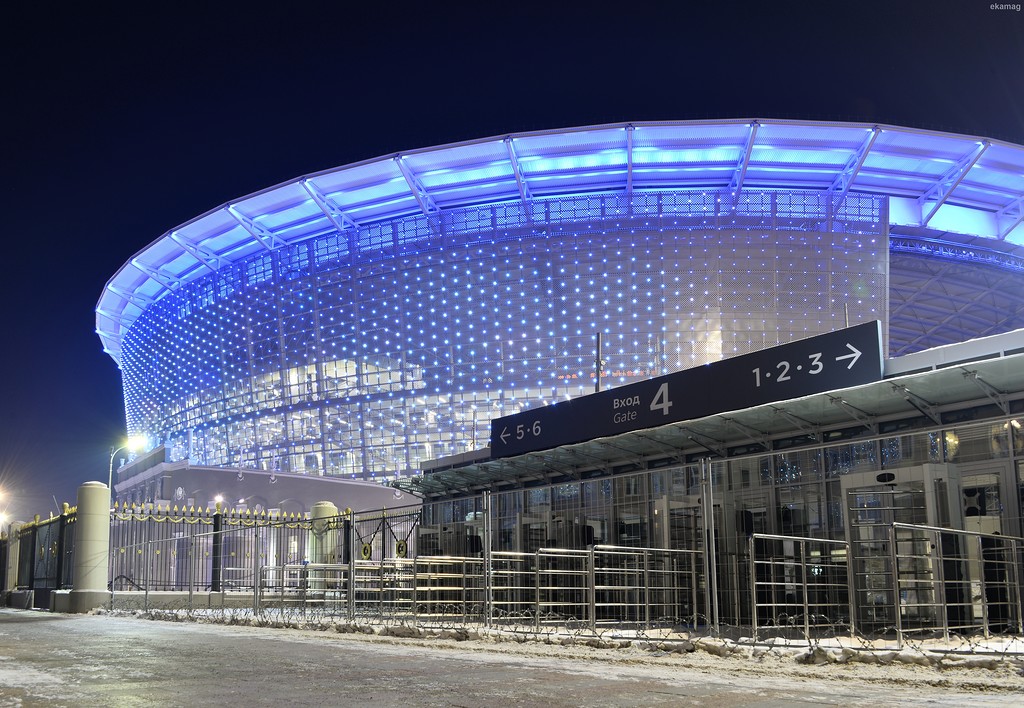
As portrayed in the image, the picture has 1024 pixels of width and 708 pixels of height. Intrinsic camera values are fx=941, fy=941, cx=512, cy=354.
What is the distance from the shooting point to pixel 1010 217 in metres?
60.5

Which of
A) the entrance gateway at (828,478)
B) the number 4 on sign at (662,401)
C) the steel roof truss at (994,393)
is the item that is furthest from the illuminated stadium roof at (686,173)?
the steel roof truss at (994,393)

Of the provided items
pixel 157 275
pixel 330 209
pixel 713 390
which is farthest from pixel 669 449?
pixel 157 275

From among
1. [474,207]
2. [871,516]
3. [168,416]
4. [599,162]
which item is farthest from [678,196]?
[168,416]

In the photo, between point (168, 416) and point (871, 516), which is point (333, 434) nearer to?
point (168, 416)

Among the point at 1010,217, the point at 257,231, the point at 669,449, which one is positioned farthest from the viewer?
the point at 257,231

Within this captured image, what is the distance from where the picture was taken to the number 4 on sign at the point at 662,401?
19.1 metres

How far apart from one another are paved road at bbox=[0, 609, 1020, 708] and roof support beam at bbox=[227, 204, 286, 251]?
54.6 m

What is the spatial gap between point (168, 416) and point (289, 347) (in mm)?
22791

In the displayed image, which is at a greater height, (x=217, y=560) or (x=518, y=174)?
(x=518, y=174)

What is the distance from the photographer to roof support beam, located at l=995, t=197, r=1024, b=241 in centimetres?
5969

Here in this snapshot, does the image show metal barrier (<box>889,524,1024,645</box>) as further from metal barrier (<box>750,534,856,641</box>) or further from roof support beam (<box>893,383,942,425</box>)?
roof support beam (<box>893,383,942,425</box>)

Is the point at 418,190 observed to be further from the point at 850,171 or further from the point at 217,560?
the point at 217,560

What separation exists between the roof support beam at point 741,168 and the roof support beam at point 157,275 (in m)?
46.2

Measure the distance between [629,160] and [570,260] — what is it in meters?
7.51
